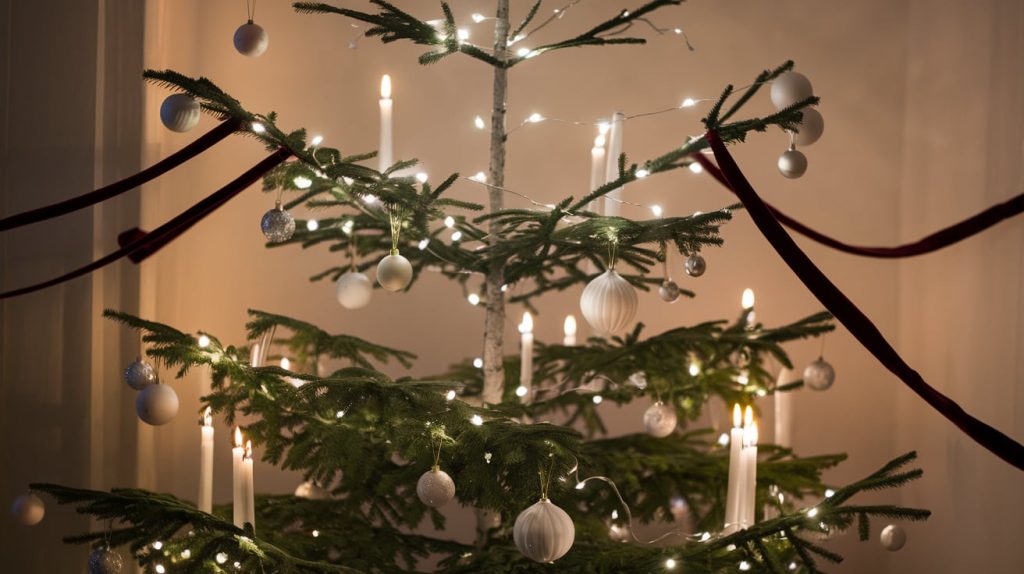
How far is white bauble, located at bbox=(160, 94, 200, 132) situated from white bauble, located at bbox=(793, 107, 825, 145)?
3.39 ft

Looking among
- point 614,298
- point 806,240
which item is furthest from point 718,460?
point 806,240

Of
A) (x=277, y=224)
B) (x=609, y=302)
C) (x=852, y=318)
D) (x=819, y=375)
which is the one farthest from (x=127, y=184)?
(x=819, y=375)

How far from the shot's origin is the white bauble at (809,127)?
5.84 feet

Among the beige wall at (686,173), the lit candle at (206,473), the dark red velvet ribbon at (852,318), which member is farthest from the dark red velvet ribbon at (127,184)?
the dark red velvet ribbon at (852,318)

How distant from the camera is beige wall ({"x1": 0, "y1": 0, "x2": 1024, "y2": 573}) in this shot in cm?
282

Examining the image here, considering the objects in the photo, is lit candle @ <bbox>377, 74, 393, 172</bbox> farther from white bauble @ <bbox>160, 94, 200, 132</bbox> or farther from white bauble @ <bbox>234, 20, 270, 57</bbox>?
white bauble @ <bbox>160, 94, 200, 132</bbox>

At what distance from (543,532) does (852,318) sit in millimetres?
624

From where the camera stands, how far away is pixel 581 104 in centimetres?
301

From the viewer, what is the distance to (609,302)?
5.85 feet

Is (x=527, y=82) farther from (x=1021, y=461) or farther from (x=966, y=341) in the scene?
(x=1021, y=461)

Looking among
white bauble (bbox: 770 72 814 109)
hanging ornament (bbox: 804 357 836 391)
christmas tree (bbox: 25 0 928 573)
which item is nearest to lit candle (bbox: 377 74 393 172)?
christmas tree (bbox: 25 0 928 573)

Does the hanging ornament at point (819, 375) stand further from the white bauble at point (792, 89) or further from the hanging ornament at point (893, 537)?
the white bauble at point (792, 89)

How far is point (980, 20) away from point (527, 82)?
123 centimetres

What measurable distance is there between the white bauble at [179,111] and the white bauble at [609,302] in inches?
28.9
